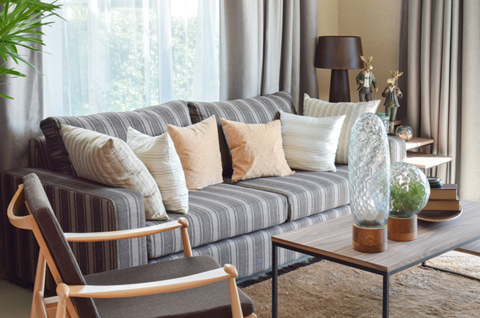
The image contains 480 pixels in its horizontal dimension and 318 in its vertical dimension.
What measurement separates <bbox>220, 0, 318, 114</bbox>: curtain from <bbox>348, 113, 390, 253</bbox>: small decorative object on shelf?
2157mm

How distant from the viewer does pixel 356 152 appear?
1735 mm

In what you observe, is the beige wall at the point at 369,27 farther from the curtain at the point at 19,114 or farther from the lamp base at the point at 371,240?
the lamp base at the point at 371,240

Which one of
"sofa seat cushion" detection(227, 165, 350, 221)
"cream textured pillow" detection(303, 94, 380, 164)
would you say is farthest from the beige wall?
"sofa seat cushion" detection(227, 165, 350, 221)

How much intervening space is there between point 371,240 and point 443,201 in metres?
0.62

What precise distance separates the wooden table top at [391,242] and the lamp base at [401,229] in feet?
0.07

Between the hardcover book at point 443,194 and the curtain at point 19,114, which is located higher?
the curtain at point 19,114

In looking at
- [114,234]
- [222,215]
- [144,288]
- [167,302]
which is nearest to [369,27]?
[222,215]

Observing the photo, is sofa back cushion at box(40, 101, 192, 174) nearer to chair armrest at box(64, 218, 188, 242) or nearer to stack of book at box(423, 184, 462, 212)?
chair armrest at box(64, 218, 188, 242)

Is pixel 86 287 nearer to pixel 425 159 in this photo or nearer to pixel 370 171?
pixel 370 171

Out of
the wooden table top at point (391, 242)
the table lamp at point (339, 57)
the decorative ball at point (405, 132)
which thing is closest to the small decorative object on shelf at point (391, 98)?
the decorative ball at point (405, 132)

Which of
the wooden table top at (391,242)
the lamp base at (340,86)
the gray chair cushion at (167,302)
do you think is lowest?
the gray chair cushion at (167,302)

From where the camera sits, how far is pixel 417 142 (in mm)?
3963

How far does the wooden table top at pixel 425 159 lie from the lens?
376cm

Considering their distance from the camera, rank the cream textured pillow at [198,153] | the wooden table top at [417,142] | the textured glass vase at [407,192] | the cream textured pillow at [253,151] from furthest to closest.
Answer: the wooden table top at [417,142]
the cream textured pillow at [253,151]
the cream textured pillow at [198,153]
the textured glass vase at [407,192]
